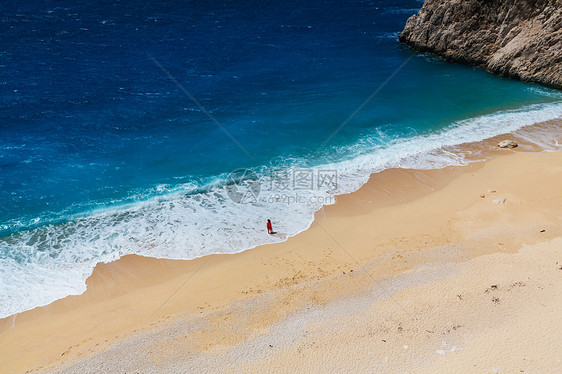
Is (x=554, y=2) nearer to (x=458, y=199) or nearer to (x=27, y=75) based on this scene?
(x=458, y=199)

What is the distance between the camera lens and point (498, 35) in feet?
141

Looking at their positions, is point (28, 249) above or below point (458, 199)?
below

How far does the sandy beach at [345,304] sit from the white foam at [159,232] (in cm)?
84

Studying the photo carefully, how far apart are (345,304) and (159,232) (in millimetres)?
11832

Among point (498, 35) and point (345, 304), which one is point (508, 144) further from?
point (345, 304)

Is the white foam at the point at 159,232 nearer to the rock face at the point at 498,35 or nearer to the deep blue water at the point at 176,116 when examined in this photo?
the deep blue water at the point at 176,116

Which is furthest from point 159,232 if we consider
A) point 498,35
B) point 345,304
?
point 498,35

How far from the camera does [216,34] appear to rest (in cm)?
5356

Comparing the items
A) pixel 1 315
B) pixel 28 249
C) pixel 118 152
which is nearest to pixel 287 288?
pixel 1 315

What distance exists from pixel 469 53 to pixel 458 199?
89.3ft

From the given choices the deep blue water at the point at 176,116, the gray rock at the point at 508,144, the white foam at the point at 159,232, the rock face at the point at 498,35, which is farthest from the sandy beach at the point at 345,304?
the rock face at the point at 498,35

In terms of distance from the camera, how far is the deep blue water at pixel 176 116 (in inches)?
959

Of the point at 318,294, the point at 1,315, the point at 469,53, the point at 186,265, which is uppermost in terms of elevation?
the point at 469,53

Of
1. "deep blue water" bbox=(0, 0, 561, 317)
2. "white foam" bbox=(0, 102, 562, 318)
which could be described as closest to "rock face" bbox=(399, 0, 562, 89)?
"deep blue water" bbox=(0, 0, 561, 317)
